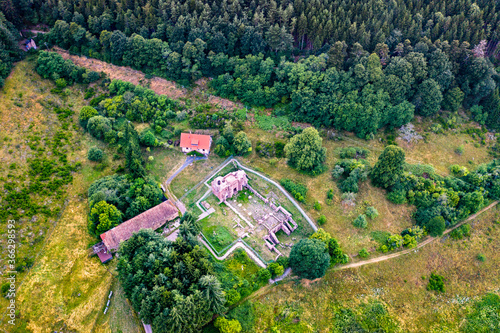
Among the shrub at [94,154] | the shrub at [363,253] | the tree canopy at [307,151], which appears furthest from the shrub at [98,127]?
the shrub at [363,253]

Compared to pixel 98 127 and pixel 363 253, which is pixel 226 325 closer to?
pixel 363 253

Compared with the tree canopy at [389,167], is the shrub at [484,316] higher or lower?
lower

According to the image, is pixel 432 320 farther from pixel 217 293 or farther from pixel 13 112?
pixel 13 112

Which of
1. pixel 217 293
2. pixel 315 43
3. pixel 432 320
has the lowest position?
pixel 432 320

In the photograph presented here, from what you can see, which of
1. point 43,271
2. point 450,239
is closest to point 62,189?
point 43,271

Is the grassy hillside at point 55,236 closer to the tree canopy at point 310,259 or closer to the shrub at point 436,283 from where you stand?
the tree canopy at point 310,259

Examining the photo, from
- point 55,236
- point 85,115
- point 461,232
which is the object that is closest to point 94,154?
point 85,115

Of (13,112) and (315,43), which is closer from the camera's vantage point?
(13,112)
